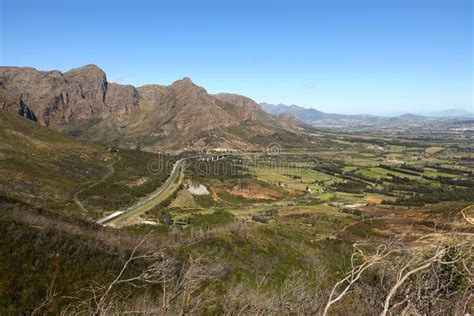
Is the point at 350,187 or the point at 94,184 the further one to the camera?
the point at 350,187

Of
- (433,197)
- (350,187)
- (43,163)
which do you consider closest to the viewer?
(433,197)

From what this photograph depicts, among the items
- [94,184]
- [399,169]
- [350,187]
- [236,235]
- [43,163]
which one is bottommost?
[350,187]

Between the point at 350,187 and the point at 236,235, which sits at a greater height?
the point at 236,235

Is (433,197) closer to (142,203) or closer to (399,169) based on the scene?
(399,169)

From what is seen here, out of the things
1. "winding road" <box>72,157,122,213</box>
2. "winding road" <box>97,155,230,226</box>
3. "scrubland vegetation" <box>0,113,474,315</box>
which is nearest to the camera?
"scrubland vegetation" <box>0,113,474,315</box>

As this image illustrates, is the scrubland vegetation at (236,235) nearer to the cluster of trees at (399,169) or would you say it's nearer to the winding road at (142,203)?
the cluster of trees at (399,169)

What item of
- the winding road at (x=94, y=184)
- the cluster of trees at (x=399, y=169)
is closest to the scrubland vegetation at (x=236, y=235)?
the winding road at (x=94, y=184)

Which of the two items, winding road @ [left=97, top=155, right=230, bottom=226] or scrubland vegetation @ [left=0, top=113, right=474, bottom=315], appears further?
winding road @ [left=97, top=155, right=230, bottom=226]

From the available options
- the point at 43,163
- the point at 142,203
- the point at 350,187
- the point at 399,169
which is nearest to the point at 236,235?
the point at 142,203

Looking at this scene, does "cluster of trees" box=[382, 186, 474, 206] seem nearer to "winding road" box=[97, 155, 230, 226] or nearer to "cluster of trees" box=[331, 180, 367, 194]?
"cluster of trees" box=[331, 180, 367, 194]

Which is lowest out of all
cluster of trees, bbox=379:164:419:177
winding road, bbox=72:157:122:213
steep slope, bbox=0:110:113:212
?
cluster of trees, bbox=379:164:419:177

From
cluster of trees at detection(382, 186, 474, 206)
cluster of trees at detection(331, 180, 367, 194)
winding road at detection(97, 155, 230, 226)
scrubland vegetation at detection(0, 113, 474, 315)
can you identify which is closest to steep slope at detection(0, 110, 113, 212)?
scrubland vegetation at detection(0, 113, 474, 315)
